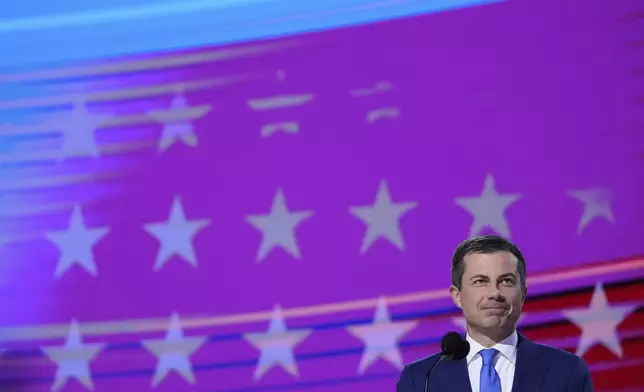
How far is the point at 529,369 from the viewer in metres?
1.75

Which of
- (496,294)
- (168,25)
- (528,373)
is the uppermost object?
(168,25)

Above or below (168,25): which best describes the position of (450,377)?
below

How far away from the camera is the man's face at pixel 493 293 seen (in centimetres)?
178

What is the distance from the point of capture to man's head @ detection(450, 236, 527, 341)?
178 centimetres

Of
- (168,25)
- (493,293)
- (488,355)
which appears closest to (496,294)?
(493,293)

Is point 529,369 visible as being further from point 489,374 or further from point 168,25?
point 168,25

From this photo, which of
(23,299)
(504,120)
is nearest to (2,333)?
(23,299)

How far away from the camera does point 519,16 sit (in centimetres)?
329

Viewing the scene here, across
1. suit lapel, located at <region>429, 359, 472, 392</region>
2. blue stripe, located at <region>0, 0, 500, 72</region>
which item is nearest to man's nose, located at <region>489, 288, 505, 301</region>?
suit lapel, located at <region>429, 359, 472, 392</region>

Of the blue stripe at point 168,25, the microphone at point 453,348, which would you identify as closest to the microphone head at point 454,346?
the microphone at point 453,348

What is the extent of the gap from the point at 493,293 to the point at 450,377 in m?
0.17

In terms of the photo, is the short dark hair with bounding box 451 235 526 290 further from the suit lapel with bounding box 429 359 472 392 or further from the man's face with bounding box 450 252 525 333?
the suit lapel with bounding box 429 359 472 392

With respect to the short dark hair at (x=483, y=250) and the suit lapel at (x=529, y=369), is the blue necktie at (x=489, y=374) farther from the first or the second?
the short dark hair at (x=483, y=250)

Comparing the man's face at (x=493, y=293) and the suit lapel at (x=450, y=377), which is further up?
the man's face at (x=493, y=293)
